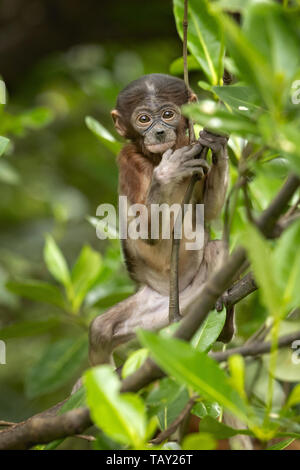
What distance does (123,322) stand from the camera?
3816 millimetres

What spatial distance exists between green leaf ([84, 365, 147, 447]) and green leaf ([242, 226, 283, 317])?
36 centimetres

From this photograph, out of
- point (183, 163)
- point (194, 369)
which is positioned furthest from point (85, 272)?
point (194, 369)

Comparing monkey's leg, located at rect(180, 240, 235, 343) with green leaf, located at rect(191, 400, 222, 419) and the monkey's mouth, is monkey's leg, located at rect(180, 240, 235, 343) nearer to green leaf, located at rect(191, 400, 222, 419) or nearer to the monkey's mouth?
the monkey's mouth

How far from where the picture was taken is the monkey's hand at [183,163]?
2.89 meters

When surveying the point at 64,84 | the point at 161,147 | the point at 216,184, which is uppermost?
the point at 64,84

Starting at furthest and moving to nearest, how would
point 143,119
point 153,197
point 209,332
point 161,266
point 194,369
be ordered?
point 161,266, point 143,119, point 153,197, point 209,332, point 194,369

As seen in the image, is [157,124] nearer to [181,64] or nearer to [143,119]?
[143,119]

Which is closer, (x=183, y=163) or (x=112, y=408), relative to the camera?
(x=112, y=408)

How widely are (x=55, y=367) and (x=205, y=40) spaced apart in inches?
88.0

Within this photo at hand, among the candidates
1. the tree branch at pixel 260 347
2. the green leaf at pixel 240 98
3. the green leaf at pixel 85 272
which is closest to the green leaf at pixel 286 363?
the tree branch at pixel 260 347

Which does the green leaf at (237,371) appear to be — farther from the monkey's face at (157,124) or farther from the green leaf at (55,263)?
the green leaf at (55,263)

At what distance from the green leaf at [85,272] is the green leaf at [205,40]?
4.63 feet

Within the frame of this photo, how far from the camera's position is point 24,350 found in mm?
6594

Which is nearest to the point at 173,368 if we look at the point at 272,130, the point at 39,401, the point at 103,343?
the point at 272,130
